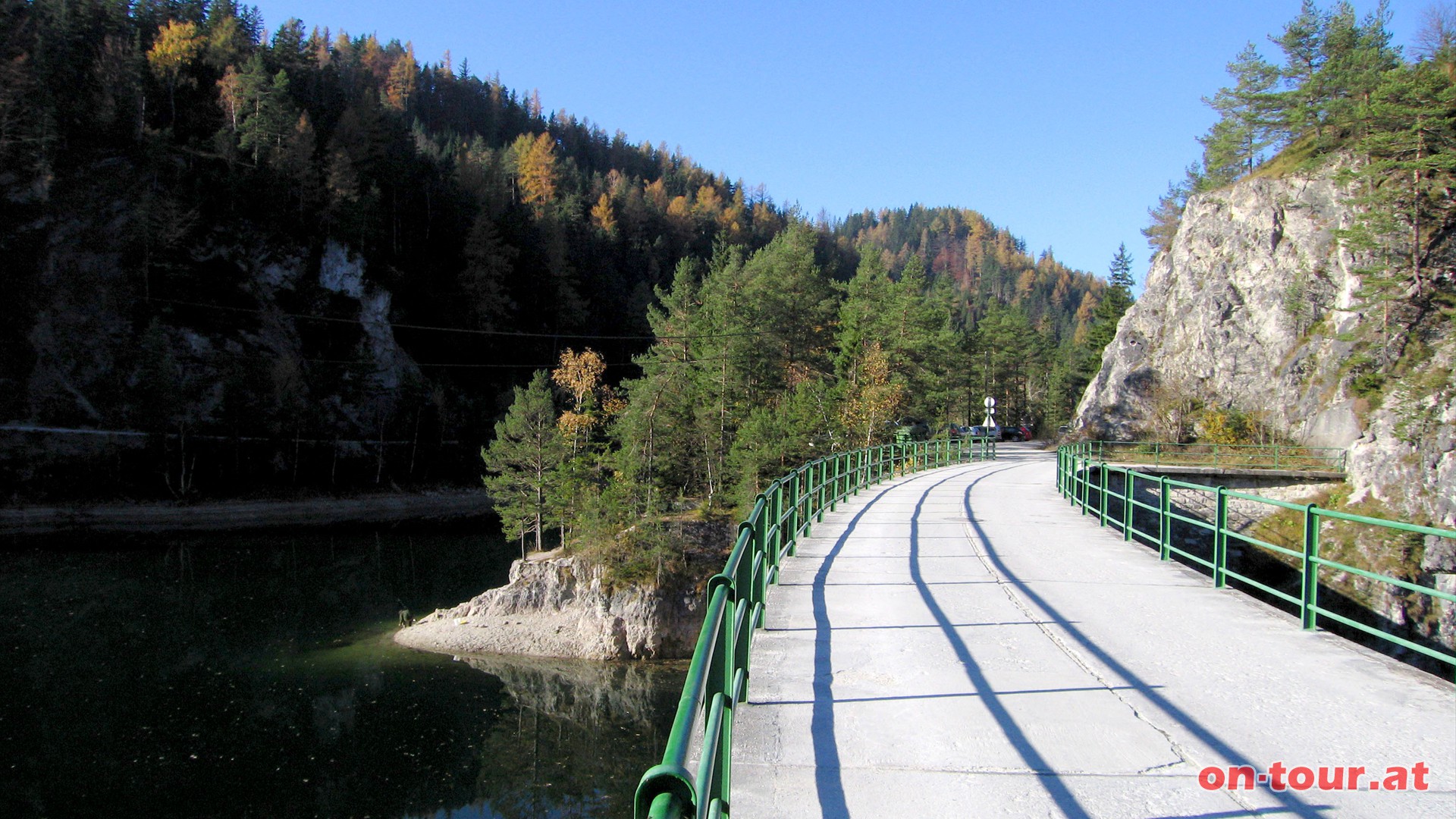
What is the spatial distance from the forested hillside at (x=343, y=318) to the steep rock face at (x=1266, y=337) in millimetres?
12882

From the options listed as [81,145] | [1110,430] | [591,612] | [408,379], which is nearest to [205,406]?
[408,379]

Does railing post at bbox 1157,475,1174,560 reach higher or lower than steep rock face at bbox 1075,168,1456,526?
lower

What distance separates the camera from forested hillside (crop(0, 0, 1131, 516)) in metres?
44.2

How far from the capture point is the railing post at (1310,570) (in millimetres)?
6898

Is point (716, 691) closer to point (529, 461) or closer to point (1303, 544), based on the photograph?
point (1303, 544)

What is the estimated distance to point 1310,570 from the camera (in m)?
7.19

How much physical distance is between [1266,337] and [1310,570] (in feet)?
138

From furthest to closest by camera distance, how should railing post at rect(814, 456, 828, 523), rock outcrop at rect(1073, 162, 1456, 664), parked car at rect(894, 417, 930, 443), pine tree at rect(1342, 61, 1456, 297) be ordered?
parked car at rect(894, 417, 930, 443)
pine tree at rect(1342, 61, 1456, 297)
rock outcrop at rect(1073, 162, 1456, 664)
railing post at rect(814, 456, 828, 523)

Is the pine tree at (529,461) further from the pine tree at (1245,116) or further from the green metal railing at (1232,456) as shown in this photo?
the pine tree at (1245,116)

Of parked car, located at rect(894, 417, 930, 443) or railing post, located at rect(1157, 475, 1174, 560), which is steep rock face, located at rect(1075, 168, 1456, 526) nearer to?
parked car, located at rect(894, 417, 930, 443)

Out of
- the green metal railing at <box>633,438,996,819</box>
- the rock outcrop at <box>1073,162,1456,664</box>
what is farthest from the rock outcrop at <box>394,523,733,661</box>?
the green metal railing at <box>633,438,996,819</box>

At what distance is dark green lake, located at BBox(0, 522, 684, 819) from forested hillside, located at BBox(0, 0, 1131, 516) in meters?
9.75

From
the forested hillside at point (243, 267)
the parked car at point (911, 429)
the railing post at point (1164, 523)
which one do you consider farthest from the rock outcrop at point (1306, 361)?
the forested hillside at point (243, 267)

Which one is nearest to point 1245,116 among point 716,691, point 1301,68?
point 1301,68
